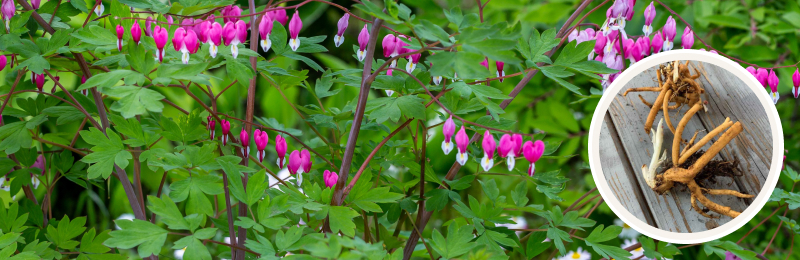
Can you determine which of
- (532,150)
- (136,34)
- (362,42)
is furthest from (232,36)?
(532,150)

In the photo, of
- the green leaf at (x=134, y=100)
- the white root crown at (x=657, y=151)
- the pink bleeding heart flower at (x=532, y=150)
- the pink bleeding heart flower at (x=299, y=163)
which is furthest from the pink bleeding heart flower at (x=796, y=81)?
the green leaf at (x=134, y=100)

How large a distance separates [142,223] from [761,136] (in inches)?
42.6

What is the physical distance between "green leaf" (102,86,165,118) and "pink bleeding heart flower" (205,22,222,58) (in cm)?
12

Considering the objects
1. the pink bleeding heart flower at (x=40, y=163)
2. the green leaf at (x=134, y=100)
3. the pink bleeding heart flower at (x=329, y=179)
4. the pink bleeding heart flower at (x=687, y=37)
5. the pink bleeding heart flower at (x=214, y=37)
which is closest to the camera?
the green leaf at (x=134, y=100)

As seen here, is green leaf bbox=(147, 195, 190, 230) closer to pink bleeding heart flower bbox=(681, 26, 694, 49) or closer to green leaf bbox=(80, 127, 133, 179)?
→ green leaf bbox=(80, 127, 133, 179)

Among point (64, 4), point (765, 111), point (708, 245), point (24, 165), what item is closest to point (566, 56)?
point (765, 111)

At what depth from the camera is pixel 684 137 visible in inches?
41.5

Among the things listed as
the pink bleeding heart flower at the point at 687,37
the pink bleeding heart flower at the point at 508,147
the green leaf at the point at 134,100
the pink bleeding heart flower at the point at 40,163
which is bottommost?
the pink bleeding heart flower at the point at 40,163

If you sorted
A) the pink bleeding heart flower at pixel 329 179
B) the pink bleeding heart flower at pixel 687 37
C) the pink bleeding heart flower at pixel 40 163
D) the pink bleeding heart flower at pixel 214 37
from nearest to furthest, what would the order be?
the pink bleeding heart flower at pixel 214 37
the pink bleeding heart flower at pixel 329 179
the pink bleeding heart flower at pixel 687 37
the pink bleeding heart flower at pixel 40 163

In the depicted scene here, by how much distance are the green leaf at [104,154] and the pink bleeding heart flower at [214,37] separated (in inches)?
9.2

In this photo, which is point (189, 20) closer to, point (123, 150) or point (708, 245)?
point (123, 150)

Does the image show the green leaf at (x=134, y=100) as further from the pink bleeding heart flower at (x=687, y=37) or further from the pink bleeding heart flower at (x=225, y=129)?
the pink bleeding heart flower at (x=687, y=37)

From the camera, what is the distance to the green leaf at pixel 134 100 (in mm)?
850

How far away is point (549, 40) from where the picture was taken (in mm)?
1070
